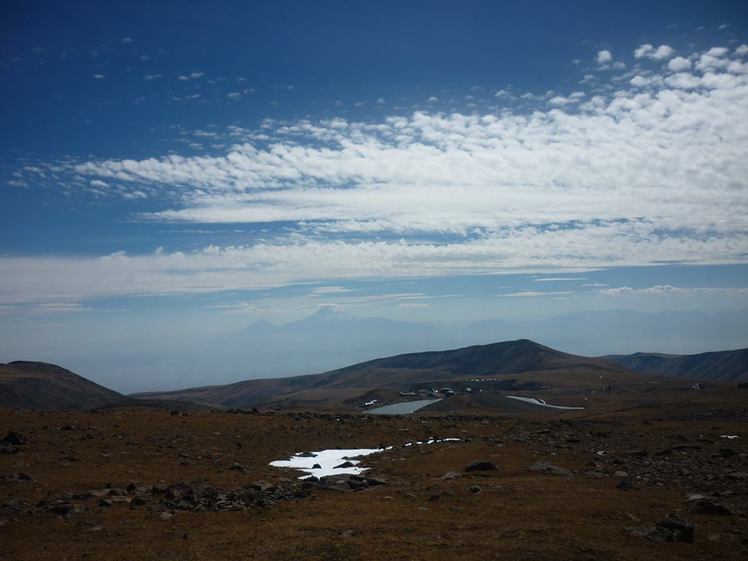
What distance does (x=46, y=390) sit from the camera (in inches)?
5679

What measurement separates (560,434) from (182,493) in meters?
31.2

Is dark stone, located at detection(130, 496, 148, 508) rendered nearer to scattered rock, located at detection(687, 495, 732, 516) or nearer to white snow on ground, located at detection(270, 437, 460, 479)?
white snow on ground, located at detection(270, 437, 460, 479)

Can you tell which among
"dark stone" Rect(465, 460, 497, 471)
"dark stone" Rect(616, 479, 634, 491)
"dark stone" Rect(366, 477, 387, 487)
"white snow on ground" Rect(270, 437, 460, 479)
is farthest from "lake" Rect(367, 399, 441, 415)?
"dark stone" Rect(616, 479, 634, 491)

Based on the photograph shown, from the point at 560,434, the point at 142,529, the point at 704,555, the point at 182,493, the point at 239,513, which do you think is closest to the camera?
the point at 704,555

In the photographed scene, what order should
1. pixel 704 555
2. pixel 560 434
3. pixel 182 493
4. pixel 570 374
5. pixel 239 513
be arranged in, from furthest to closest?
1. pixel 570 374
2. pixel 560 434
3. pixel 182 493
4. pixel 239 513
5. pixel 704 555

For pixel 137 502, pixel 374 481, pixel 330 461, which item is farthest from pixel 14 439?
pixel 374 481

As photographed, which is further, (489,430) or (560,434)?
(489,430)

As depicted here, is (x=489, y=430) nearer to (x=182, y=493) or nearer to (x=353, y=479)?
(x=353, y=479)

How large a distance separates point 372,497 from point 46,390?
14856cm

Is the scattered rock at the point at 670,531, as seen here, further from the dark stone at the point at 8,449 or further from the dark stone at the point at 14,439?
the dark stone at the point at 14,439

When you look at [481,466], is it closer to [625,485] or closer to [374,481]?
[374,481]

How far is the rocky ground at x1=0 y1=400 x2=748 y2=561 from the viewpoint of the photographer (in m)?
17.0

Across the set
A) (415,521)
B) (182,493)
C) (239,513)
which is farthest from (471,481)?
(182,493)

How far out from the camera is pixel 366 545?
1694 cm
